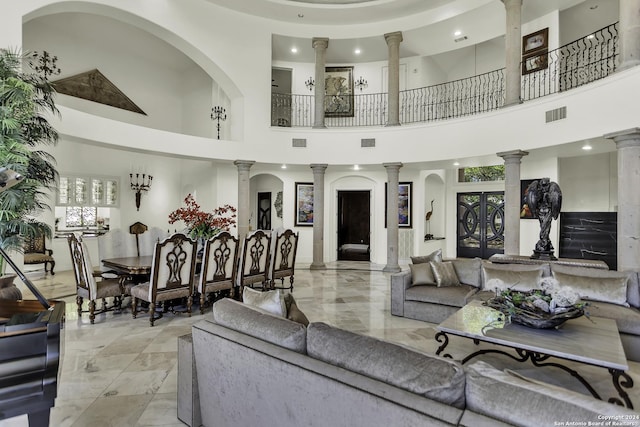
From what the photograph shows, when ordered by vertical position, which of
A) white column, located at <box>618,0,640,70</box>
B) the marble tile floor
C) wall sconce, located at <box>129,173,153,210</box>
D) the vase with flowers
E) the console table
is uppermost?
white column, located at <box>618,0,640,70</box>

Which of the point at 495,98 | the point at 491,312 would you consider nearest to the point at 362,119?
the point at 495,98

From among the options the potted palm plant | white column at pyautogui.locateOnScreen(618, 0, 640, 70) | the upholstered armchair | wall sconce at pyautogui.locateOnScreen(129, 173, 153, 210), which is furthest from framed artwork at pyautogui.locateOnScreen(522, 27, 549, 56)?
the upholstered armchair

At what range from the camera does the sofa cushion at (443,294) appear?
4.14m

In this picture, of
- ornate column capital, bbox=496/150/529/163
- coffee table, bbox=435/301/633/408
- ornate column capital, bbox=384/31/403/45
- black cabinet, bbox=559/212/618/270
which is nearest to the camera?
coffee table, bbox=435/301/633/408

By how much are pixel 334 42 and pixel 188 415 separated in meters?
8.89

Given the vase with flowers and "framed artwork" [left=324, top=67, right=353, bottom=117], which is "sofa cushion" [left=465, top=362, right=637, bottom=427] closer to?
the vase with flowers

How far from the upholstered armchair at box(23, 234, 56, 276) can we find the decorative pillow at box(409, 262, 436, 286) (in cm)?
757

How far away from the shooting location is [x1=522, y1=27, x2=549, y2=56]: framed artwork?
732cm

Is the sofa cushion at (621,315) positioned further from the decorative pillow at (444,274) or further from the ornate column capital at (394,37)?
the ornate column capital at (394,37)

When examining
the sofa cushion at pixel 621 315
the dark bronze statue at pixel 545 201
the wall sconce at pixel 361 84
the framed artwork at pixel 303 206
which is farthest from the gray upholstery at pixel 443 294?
the wall sconce at pixel 361 84

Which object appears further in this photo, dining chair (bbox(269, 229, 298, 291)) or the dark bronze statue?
dining chair (bbox(269, 229, 298, 291))

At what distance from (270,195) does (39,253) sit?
235 inches

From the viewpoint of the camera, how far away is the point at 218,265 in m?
4.74

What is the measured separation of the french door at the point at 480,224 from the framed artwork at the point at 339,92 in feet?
15.4
